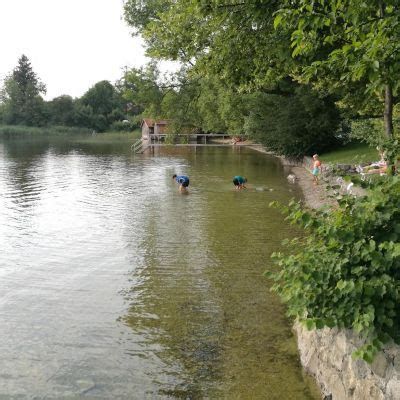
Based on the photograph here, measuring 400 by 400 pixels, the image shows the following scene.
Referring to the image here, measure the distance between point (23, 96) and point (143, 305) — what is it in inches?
5095

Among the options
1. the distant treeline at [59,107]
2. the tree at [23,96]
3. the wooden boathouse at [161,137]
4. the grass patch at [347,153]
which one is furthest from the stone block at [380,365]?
the tree at [23,96]

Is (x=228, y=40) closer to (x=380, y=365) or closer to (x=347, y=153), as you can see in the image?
(x=380, y=365)

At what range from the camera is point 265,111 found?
3916cm

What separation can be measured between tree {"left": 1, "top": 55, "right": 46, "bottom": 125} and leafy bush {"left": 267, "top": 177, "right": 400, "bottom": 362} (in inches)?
4880

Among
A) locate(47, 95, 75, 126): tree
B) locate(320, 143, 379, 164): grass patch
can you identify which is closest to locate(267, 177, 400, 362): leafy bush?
locate(320, 143, 379, 164): grass patch

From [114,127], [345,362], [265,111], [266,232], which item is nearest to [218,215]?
[266,232]

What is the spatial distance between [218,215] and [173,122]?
90.9ft

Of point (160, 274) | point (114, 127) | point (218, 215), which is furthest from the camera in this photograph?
point (114, 127)

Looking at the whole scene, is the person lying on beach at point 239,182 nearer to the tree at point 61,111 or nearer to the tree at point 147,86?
the tree at point 147,86

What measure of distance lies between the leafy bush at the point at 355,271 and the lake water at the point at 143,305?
1.70 metres

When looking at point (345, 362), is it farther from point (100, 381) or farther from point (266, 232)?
point (266, 232)

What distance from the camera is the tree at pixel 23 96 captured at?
12031 cm

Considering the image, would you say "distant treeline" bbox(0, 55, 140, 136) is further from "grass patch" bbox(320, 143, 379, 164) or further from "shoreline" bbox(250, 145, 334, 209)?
"grass patch" bbox(320, 143, 379, 164)

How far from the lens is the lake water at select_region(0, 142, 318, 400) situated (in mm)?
6789
